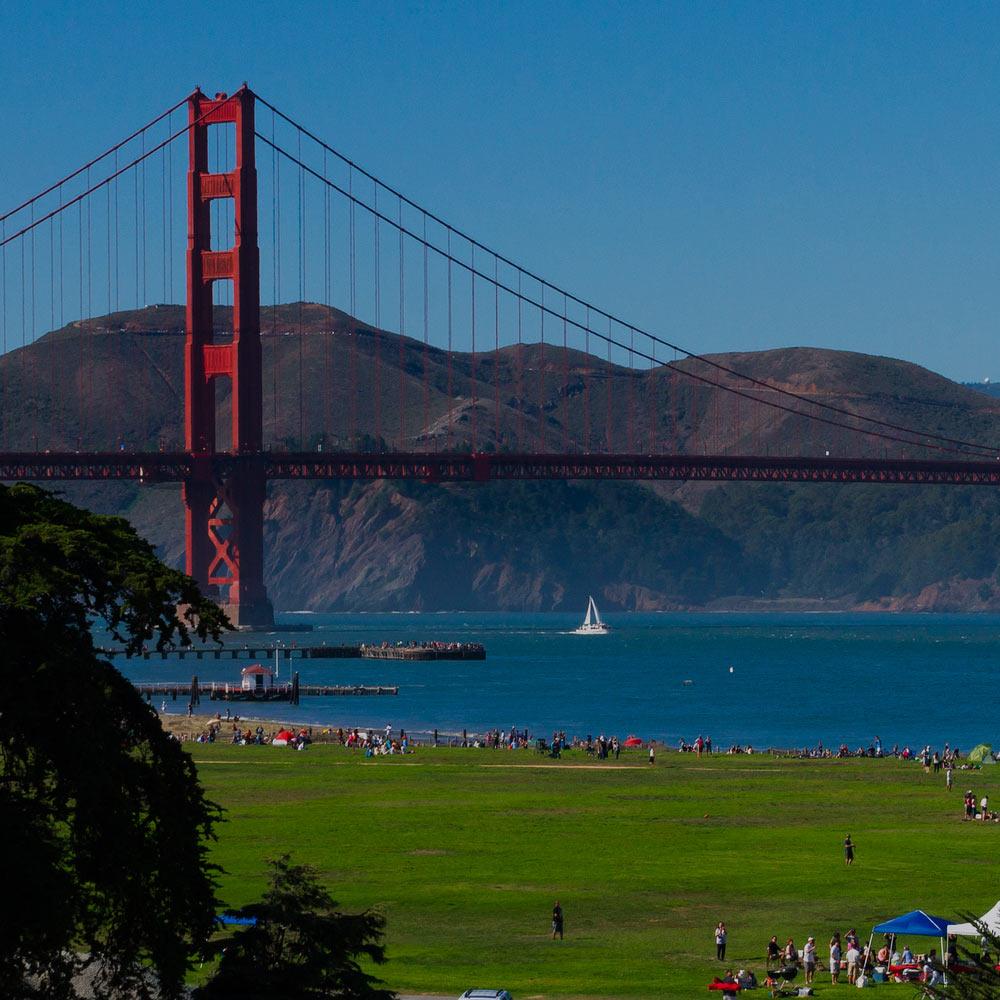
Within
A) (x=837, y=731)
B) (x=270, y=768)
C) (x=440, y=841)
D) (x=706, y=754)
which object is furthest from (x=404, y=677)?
(x=440, y=841)

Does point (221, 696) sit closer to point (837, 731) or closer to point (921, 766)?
point (837, 731)

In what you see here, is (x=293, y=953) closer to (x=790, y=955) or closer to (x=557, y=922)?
(x=790, y=955)

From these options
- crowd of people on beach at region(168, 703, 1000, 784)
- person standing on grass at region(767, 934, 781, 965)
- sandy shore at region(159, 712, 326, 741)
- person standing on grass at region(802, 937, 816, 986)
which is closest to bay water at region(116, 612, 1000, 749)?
sandy shore at region(159, 712, 326, 741)

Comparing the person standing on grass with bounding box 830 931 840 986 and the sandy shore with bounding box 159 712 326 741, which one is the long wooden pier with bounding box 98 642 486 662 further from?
the person standing on grass with bounding box 830 931 840 986

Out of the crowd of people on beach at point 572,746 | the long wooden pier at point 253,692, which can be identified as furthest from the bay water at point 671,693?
the crowd of people on beach at point 572,746

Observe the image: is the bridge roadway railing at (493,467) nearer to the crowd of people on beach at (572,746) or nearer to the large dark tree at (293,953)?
the crowd of people on beach at (572,746)
